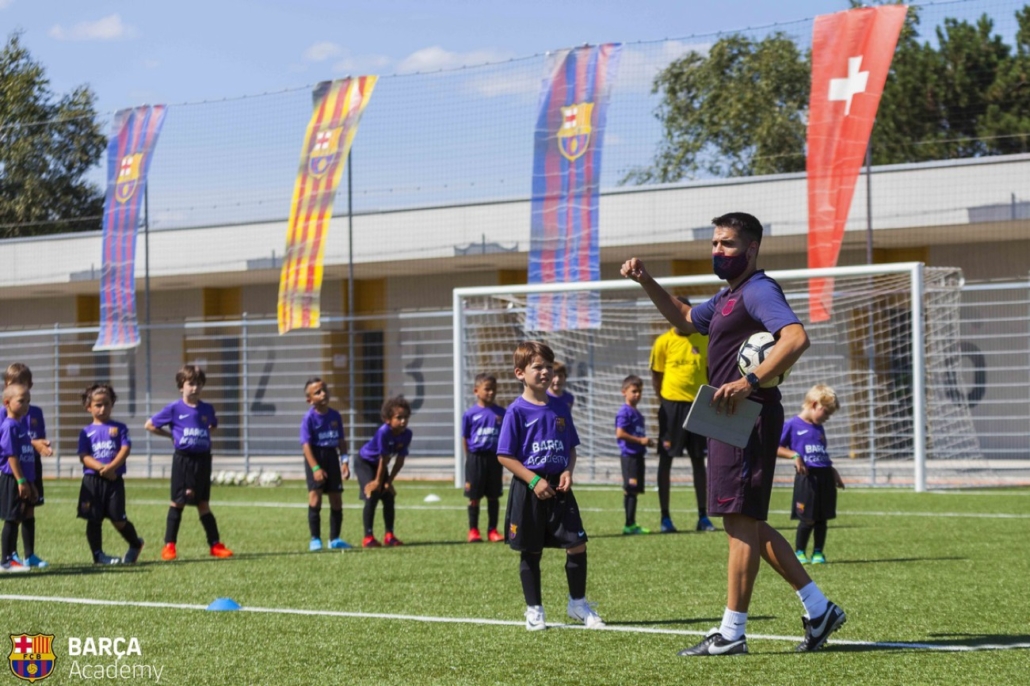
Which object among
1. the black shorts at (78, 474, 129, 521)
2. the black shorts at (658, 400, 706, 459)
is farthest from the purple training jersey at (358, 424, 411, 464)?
the black shorts at (658, 400, 706, 459)

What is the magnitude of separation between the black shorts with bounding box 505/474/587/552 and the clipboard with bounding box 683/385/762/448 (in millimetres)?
1297

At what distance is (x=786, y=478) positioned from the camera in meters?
17.3

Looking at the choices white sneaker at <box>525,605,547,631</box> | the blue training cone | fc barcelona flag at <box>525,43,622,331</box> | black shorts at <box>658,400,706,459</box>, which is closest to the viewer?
white sneaker at <box>525,605,547,631</box>

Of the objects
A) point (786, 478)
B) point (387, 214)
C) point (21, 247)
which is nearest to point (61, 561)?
point (786, 478)

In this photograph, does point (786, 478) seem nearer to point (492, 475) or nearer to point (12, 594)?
point (492, 475)

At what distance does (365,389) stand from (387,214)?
4229 mm

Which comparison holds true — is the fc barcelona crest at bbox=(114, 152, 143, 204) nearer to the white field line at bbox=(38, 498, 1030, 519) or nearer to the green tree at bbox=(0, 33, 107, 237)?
the green tree at bbox=(0, 33, 107, 237)

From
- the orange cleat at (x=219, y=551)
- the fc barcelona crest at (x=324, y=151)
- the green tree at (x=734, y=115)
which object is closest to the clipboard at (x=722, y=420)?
the orange cleat at (x=219, y=551)

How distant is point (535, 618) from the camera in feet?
21.3

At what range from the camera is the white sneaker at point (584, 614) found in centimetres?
658

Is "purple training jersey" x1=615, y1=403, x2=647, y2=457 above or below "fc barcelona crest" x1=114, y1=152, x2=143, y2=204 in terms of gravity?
below

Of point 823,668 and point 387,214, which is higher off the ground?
point 387,214

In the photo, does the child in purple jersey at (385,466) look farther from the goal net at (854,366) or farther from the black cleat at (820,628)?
the black cleat at (820,628)

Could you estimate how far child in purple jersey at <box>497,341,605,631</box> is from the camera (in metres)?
6.57
